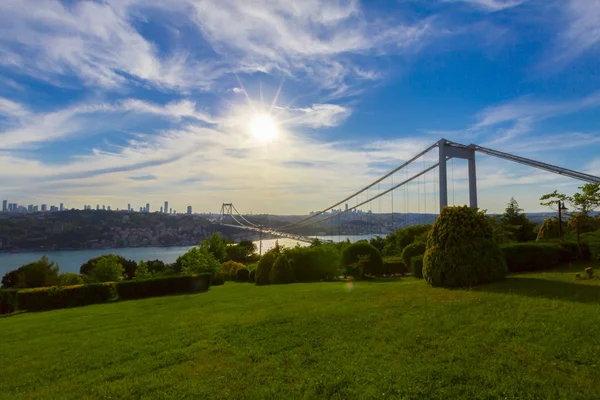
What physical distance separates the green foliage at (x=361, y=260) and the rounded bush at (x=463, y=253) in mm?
9211

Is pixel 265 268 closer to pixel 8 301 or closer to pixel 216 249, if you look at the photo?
pixel 8 301

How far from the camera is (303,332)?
7.38 m

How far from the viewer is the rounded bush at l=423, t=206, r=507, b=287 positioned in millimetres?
11195

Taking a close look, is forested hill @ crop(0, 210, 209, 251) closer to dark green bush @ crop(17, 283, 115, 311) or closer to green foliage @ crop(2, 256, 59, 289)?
green foliage @ crop(2, 256, 59, 289)

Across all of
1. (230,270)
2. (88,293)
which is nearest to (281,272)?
(88,293)

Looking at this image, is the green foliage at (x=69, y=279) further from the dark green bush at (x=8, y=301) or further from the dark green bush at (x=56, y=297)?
the dark green bush at (x=56, y=297)

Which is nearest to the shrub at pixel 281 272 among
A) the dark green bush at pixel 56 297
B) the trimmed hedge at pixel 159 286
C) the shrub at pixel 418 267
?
the trimmed hedge at pixel 159 286

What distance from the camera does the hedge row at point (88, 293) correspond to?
18.6 m

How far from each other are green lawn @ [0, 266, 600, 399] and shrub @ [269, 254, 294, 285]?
A: 11.5 metres

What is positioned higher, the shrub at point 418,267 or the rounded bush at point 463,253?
the rounded bush at point 463,253

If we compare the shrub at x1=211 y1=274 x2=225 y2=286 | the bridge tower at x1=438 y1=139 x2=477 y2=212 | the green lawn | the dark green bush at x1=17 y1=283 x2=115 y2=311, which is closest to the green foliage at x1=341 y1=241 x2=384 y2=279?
the bridge tower at x1=438 y1=139 x2=477 y2=212

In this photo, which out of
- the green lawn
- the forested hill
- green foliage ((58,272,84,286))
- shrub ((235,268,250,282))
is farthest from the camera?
the forested hill

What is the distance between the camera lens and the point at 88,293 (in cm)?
1944

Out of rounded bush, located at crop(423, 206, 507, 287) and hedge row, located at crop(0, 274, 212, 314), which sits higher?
rounded bush, located at crop(423, 206, 507, 287)
